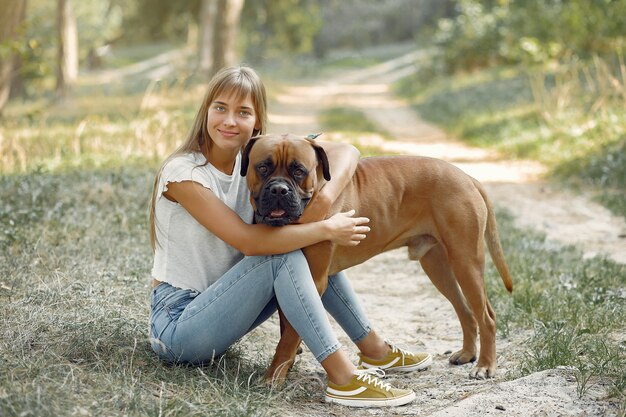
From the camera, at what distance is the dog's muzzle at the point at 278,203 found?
362 cm

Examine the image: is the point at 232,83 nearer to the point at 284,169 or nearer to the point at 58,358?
the point at 284,169

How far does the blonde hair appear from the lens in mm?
4020

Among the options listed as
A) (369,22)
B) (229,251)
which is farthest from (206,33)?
(369,22)

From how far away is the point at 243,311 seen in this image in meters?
3.72

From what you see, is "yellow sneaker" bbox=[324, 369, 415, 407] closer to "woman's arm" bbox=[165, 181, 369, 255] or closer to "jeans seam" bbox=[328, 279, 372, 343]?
"jeans seam" bbox=[328, 279, 372, 343]

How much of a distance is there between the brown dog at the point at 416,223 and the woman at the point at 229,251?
0.45 feet

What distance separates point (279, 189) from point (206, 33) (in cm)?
1823

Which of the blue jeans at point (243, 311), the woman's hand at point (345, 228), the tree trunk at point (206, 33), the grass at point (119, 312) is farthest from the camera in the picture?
the tree trunk at point (206, 33)

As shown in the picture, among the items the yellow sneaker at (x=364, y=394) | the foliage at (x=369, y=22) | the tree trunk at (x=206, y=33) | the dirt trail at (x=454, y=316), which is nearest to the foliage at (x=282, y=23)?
the tree trunk at (x=206, y=33)

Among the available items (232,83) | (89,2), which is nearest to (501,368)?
(232,83)

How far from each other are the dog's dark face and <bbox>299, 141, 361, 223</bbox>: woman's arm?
54 millimetres

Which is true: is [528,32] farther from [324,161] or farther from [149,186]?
[324,161]

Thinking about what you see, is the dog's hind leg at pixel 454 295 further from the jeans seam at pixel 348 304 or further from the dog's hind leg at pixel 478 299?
the jeans seam at pixel 348 304

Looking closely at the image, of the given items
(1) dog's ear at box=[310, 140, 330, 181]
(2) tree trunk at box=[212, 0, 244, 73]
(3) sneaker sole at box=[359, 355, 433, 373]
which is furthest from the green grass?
(2) tree trunk at box=[212, 0, 244, 73]
